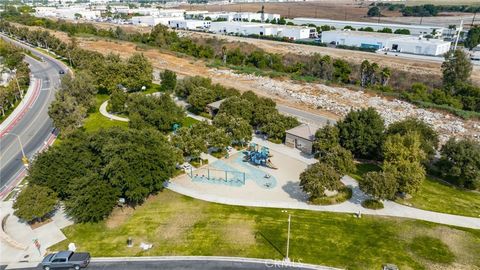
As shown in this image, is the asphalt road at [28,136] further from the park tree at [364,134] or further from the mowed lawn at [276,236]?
the park tree at [364,134]

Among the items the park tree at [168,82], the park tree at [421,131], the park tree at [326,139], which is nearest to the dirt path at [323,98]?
the park tree at [421,131]

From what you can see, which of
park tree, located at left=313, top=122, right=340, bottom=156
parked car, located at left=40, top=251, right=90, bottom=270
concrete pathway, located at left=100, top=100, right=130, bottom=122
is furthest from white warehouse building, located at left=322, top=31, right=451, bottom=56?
parked car, located at left=40, top=251, right=90, bottom=270

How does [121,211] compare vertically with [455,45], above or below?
below

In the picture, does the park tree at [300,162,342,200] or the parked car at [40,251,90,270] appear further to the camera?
the park tree at [300,162,342,200]

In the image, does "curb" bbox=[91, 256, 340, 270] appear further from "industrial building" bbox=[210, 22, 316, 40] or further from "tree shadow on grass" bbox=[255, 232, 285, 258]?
"industrial building" bbox=[210, 22, 316, 40]

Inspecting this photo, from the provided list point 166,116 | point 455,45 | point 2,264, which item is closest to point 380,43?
point 455,45

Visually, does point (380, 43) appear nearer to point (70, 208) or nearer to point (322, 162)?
point (322, 162)
